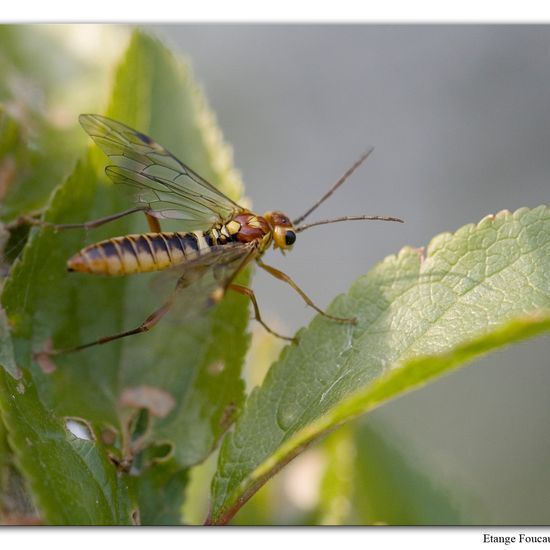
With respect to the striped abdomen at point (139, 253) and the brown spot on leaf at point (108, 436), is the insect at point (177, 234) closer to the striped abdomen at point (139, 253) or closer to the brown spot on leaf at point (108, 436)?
the striped abdomen at point (139, 253)

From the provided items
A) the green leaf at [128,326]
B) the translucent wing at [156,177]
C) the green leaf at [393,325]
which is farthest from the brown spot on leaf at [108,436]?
the translucent wing at [156,177]

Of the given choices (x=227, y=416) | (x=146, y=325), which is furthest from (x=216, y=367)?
(x=146, y=325)

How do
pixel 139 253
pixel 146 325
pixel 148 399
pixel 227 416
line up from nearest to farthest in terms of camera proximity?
pixel 227 416, pixel 148 399, pixel 146 325, pixel 139 253

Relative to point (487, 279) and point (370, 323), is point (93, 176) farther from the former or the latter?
point (487, 279)

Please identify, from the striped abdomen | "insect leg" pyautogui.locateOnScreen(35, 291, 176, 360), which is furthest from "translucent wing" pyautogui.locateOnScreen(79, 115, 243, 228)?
"insect leg" pyautogui.locateOnScreen(35, 291, 176, 360)

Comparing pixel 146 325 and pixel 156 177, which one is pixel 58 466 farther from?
pixel 156 177
